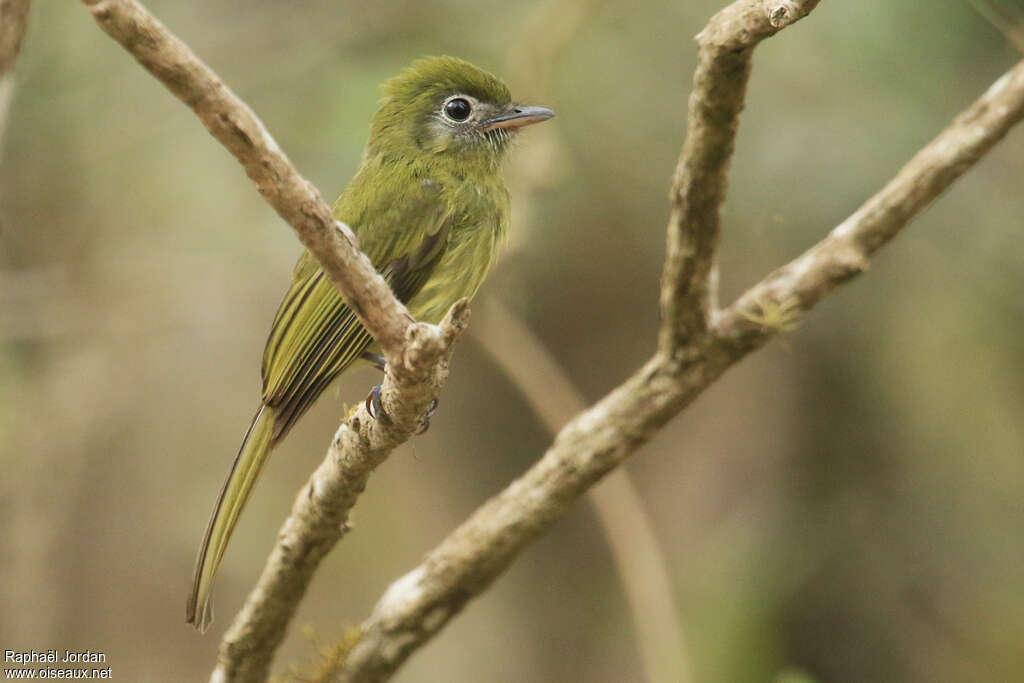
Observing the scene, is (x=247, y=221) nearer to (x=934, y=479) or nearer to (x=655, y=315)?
(x=655, y=315)

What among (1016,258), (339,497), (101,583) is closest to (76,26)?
(101,583)

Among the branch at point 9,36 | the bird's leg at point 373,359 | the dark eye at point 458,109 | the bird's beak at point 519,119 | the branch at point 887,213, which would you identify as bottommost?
the branch at point 887,213

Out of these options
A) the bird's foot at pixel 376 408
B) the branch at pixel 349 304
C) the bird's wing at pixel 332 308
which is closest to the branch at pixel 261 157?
the branch at pixel 349 304

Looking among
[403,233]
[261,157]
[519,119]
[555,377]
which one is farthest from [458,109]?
[261,157]

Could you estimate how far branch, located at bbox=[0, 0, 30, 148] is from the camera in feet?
7.12

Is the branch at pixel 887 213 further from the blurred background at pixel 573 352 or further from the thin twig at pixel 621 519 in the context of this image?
the blurred background at pixel 573 352

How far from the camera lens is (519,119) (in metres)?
4.03

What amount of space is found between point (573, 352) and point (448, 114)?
69.4 inches

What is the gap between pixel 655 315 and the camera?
555cm

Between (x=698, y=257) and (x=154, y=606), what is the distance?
3976 millimetres

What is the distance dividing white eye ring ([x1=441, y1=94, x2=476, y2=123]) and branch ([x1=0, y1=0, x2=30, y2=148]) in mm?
1897

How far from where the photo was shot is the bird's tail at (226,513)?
2.98 metres

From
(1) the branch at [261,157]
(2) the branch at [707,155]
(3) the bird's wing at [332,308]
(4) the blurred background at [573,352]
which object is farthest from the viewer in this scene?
(4) the blurred background at [573,352]

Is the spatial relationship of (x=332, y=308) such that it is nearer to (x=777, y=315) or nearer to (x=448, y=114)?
(x=448, y=114)
